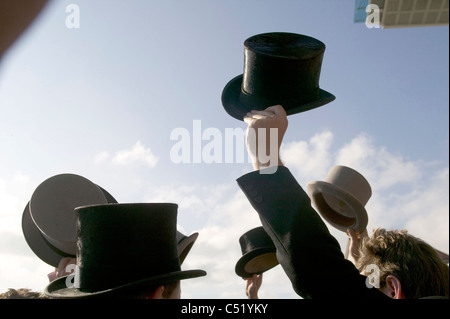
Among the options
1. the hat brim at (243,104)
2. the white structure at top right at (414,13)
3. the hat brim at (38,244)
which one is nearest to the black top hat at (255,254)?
the hat brim at (38,244)

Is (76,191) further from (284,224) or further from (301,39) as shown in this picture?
(284,224)

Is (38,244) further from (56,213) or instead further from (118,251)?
(118,251)

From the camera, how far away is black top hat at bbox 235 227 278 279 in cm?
636

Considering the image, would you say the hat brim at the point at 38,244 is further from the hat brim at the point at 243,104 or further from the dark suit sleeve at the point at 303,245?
the dark suit sleeve at the point at 303,245

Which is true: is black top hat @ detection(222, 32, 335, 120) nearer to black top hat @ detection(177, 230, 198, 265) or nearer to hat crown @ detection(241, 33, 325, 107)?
hat crown @ detection(241, 33, 325, 107)

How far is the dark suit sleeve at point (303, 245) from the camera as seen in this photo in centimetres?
161

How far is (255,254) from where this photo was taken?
20.9 feet

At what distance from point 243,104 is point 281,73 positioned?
0.26m

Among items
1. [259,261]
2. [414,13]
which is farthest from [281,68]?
[414,13]

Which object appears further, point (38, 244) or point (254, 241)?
point (254, 241)

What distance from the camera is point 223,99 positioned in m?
2.50

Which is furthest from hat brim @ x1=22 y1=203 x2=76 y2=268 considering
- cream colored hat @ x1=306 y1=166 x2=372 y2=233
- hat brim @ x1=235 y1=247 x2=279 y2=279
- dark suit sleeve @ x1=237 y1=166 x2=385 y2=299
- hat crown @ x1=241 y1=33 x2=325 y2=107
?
dark suit sleeve @ x1=237 y1=166 x2=385 y2=299
